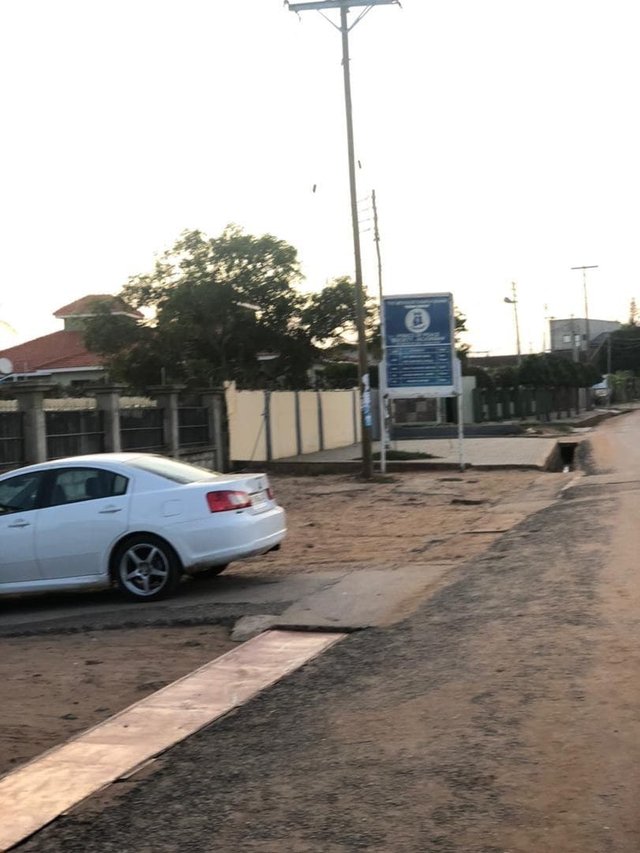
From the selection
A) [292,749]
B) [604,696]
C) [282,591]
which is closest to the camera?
[292,749]

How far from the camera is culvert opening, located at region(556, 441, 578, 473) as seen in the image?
3108 centimetres

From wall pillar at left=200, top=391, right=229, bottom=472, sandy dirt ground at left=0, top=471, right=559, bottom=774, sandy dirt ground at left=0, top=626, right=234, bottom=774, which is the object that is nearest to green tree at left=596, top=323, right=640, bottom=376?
wall pillar at left=200, top=391, right=229, bottom=472

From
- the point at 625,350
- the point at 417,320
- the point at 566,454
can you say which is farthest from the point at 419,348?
the point at 625,350

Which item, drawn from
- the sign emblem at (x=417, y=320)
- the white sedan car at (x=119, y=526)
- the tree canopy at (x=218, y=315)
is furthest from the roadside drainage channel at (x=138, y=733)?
the tree canopy at (x=218, y=315)

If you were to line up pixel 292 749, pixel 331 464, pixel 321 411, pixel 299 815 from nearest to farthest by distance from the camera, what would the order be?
pixel 299 815 → pixel 292 749 → pixel 331 464 → pixel 321 411

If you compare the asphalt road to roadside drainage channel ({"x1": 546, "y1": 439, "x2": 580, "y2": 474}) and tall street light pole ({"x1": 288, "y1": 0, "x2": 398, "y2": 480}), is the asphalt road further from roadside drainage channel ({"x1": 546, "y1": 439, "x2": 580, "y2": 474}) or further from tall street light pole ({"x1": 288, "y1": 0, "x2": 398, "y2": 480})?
roadside drainage channel ({"x1": 546, "y1": 439, "x2": 580, "y2": 474})

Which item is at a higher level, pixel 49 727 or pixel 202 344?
pixel 202 344

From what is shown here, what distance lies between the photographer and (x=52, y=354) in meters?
51.8

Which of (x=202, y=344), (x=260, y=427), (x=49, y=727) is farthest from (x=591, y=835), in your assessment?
(x=202, y=344)

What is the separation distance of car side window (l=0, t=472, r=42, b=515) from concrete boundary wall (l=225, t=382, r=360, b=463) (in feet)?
53.9

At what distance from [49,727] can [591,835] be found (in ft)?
11.4

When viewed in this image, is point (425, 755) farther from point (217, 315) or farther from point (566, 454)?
point (217, 315)

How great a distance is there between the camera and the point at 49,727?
6.56 m

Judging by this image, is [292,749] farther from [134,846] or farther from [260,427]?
[260,427]
